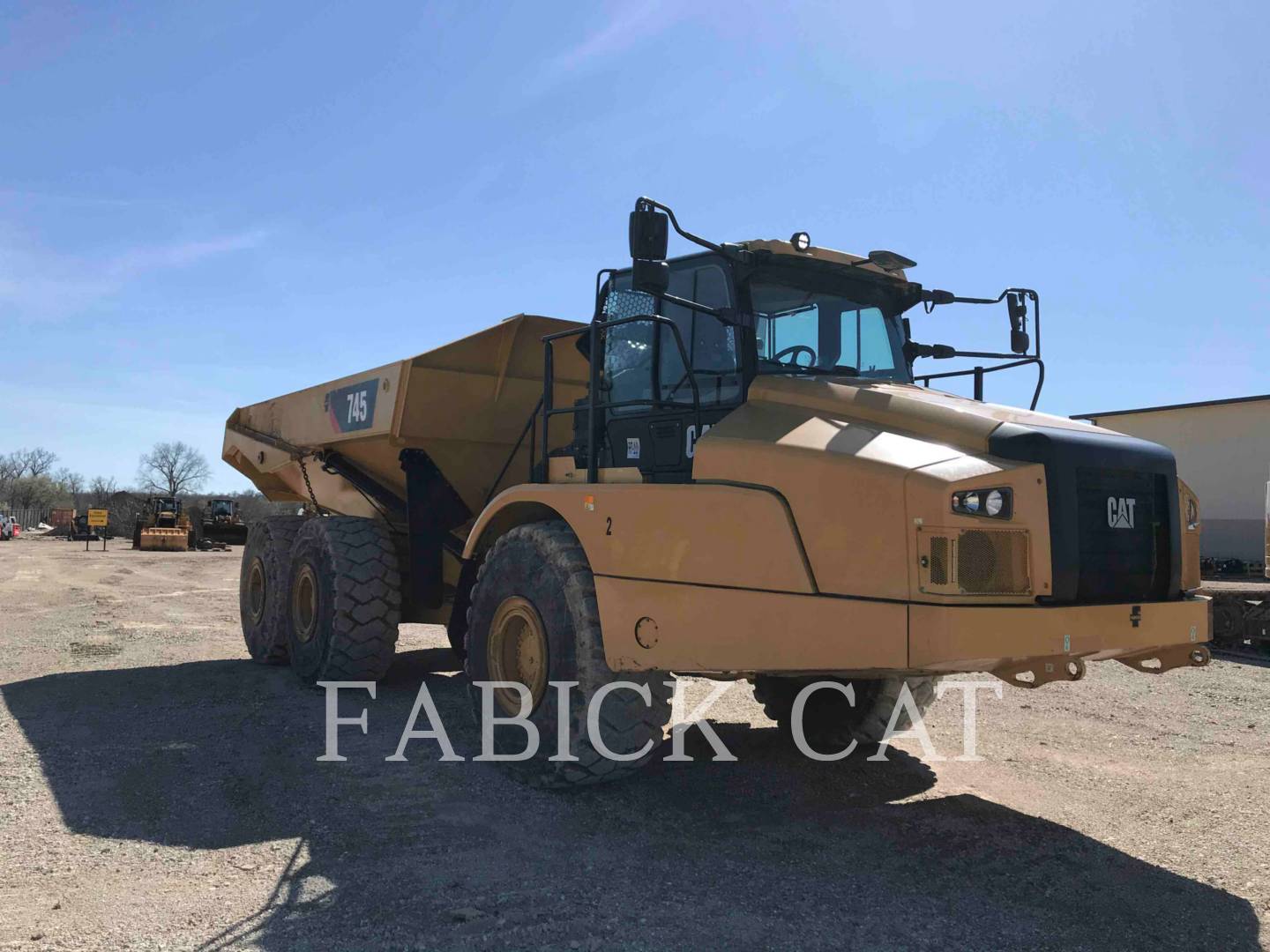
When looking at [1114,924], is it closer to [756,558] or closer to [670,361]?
[756,558]

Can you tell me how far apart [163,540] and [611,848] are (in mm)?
40313

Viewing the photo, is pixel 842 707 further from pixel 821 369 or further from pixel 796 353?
pixel 796 353

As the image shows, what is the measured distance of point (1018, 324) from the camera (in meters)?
6.00

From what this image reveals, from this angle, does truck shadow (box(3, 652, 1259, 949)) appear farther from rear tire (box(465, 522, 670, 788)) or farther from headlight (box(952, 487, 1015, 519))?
headlight (box(952, 487, 1015, 519))

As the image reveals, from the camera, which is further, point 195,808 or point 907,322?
point 907,322

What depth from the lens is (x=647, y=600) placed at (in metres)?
4.95

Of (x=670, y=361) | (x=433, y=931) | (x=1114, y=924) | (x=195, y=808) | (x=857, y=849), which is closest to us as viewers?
(x=433, y=931)

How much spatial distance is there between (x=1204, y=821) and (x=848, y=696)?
78.2 inches

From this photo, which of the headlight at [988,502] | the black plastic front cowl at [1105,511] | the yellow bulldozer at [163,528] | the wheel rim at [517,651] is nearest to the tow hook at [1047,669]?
the black plastic front cowl at [1105,511]

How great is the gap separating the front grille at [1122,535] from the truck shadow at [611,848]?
47.7 inches

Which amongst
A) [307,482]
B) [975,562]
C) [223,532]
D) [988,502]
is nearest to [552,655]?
[975,562]

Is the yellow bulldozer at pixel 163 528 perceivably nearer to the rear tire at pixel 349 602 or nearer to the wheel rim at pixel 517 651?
the rear tire at pixel 349 602

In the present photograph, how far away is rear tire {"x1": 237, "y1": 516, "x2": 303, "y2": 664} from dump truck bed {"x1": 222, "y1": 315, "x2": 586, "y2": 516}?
3.65ft

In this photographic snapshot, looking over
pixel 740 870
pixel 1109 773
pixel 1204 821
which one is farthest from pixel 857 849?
pixel 1109 773
